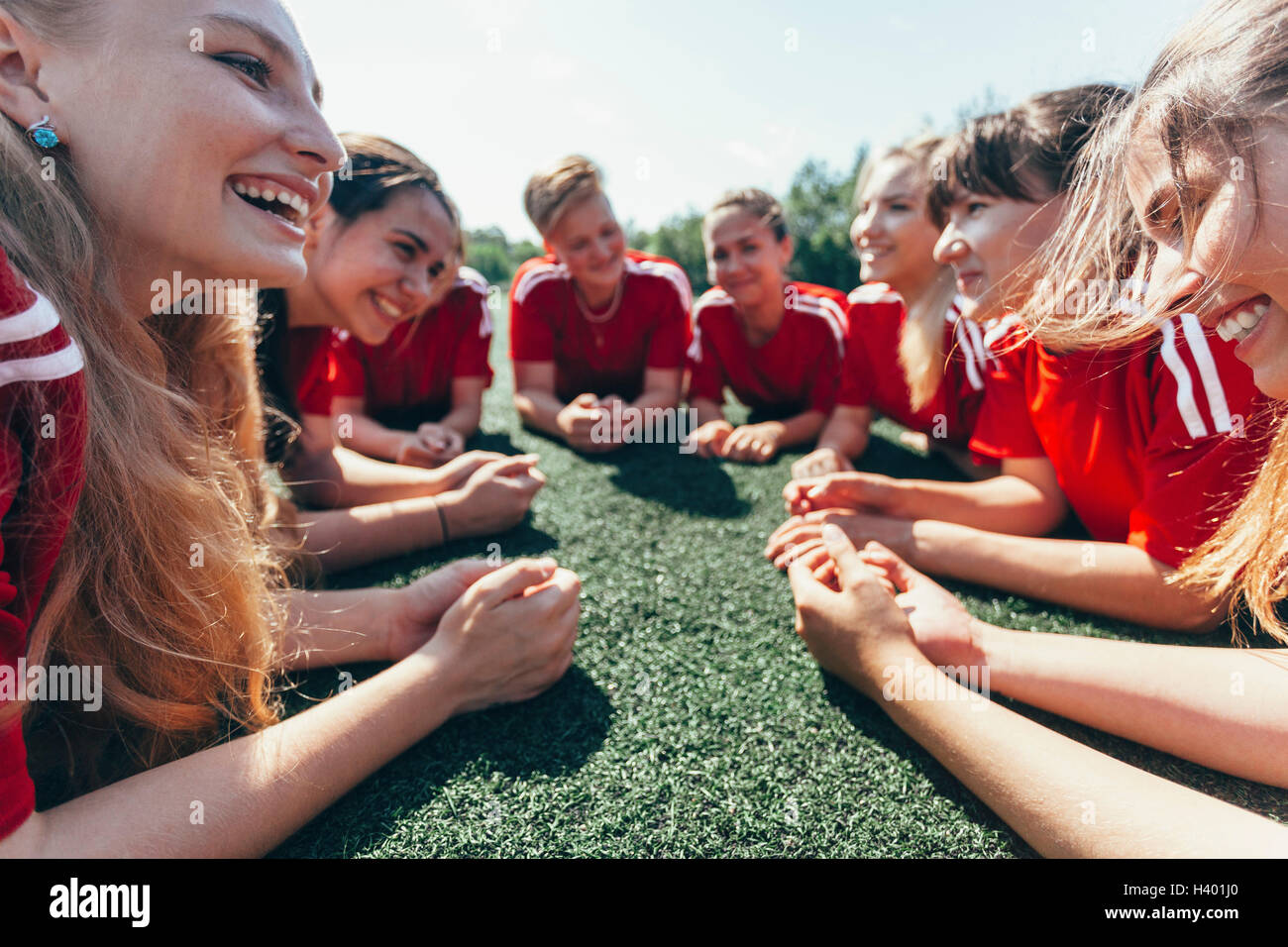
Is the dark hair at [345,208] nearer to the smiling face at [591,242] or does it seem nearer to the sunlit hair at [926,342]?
the smiling face at [591,242]

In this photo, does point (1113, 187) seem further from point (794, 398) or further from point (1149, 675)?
point (794, 398)

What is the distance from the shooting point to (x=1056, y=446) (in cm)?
166

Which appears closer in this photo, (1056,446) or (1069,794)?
(1069,794)

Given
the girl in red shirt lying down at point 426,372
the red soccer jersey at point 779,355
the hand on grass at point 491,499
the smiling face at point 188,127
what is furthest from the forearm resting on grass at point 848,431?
the smiling face at point 188,127

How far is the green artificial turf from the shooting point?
1.02 meters

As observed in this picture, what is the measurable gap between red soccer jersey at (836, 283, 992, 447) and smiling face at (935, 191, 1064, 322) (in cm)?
43

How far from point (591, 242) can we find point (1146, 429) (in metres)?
2.51

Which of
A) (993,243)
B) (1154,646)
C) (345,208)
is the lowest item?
(1154,646)

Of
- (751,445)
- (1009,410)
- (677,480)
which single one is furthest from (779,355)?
(1009,410)

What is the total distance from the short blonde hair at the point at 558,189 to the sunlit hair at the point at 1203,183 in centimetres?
229

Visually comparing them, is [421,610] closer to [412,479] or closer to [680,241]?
[412,479]

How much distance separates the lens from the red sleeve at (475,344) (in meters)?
3.12

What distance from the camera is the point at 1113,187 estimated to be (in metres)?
1.24

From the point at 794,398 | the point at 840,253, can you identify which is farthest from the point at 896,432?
the point at 840,253
